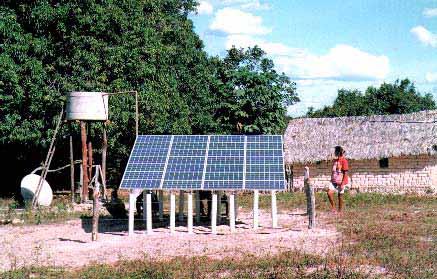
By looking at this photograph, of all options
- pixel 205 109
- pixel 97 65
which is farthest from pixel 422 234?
pixel 205 109

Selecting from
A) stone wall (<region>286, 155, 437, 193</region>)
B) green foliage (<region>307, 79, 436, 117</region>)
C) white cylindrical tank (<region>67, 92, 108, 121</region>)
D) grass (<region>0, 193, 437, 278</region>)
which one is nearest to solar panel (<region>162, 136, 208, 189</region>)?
grass (<region>0, 193, 437, 278</region>)

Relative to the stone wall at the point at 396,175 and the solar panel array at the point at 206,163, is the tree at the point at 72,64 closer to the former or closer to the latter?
the solar panel array at the point at 206,163

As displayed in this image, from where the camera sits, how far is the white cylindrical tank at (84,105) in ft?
70.0

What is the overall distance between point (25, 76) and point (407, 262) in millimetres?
16945

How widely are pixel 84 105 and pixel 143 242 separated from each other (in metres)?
8.07

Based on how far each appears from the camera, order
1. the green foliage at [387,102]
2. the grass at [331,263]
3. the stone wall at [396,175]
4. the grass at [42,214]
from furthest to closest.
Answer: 1. the green foliage at [387,102]
2. the stone wall at [396,175]
3. the grass at [42,214]
4. the grass at [331,263]

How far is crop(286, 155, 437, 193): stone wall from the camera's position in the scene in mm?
28203

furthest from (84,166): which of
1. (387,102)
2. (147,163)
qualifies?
(387,102)

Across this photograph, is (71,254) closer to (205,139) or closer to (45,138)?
(205,139)

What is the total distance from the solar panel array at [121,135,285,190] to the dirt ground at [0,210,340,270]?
1.25 meters

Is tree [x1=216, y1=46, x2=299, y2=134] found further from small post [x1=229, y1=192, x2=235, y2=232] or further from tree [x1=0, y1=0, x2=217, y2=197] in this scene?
small post [x1=229, y1=192, x2=235, y2=232]

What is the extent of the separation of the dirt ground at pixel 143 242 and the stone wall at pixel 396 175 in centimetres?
1175

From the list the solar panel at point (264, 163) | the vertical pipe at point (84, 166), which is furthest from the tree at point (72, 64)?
the solar panel at point (264, 163)

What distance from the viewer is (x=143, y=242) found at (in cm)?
1468
